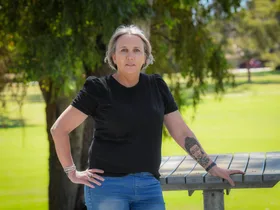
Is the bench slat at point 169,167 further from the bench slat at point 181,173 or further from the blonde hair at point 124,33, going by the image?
the blonde hair at point 124,33

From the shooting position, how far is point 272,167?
5.54 metres

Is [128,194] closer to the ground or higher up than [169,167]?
higher up

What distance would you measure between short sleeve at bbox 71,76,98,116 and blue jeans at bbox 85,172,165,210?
14.7 inches

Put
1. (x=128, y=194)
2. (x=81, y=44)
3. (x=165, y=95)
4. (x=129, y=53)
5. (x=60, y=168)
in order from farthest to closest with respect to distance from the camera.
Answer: (x=60, y=168) → (x=81, y=44) → (x=165, y=95) → (x=129, y=53) → (x=128, y=194)

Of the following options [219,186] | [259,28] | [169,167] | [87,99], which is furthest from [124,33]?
[259,28]

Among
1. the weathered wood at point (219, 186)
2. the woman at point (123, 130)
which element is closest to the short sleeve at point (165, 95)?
the woman at point (123, 130)

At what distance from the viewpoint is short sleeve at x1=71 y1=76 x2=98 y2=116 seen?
411 cm

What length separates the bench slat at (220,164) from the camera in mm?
5117

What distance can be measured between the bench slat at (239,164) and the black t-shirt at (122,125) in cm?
104

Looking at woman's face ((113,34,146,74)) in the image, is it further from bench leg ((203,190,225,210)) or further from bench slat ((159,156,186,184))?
bench leg ((203,190,225,210))

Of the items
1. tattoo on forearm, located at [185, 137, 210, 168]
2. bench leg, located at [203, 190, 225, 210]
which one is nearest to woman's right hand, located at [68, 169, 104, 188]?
tattoo on forearm, located at [185, 137, 210, 168]

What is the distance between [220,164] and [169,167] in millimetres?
384

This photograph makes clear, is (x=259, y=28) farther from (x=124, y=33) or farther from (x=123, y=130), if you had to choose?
(x=123, y=130)

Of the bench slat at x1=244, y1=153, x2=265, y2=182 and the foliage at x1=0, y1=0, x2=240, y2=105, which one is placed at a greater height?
the foliage at x1=0, y1=0, x2=240, y2=105
